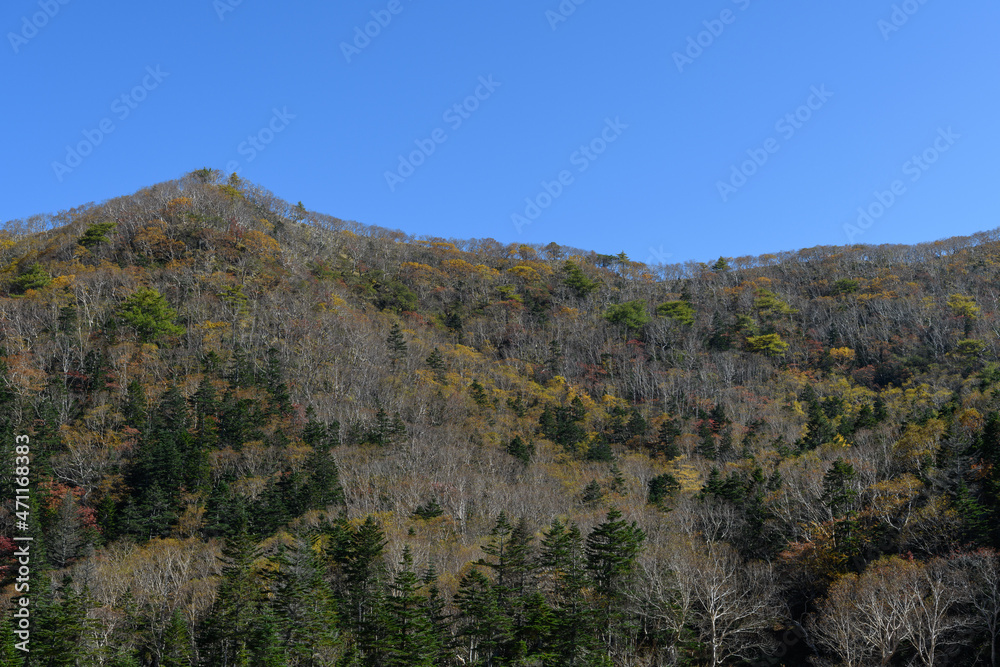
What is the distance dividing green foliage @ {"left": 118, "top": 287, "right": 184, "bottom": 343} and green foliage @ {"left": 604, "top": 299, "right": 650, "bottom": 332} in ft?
150

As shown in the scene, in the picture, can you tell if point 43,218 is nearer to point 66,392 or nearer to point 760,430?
point 66,392

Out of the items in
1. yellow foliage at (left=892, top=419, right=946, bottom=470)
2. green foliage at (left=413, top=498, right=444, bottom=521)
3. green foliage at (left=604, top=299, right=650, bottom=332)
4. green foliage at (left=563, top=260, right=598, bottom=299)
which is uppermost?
green foliage at (left=563, top=260, right=598, bottom=299)

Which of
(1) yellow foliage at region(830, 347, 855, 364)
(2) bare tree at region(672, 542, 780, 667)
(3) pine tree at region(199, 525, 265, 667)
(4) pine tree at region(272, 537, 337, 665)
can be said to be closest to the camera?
(4) pine tree at region(272, 537, 337, 665)

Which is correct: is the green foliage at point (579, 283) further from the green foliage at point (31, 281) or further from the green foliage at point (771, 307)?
the green foliage at point (31, 281)

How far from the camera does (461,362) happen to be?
214 feet

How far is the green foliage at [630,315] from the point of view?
7788cm

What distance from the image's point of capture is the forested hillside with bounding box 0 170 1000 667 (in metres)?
28.8

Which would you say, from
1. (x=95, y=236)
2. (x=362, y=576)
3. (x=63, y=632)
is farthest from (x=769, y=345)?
(x=95, y=236)

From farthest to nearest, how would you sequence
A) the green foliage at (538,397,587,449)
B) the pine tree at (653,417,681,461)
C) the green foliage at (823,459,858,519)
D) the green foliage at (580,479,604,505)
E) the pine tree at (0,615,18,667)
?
the green foliage at (538,397,587,449)
the pine tree at (653,417,681,461)
the green foliage at (580,479,604,505)
the green foliage at (823,459,858,519)
the pine tree at (0,615,18,667)

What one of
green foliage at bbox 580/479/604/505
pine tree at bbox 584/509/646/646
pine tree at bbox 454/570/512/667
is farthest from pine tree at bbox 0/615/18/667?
green foliage at bbox 580/479/604/505

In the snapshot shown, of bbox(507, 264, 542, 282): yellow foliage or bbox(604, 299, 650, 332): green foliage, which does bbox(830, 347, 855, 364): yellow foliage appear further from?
bbox(507, 264, 542, 282): yellow foliage

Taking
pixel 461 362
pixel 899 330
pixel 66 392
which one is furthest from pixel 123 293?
pixel 899 330

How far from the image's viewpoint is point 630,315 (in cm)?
7788

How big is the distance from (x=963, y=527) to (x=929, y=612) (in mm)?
5485
